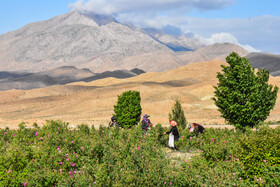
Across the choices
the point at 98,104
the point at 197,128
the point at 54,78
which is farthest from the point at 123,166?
the point at 54,78

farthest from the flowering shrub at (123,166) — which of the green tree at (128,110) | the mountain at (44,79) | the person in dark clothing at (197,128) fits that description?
the mountain at (44,79)

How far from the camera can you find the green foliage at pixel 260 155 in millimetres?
8094

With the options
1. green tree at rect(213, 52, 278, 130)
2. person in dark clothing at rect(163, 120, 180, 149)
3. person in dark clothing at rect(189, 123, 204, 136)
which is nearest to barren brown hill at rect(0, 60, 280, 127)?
green tree at rect(213, 52, 278, 130)

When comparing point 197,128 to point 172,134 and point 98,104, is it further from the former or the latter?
point 98,104

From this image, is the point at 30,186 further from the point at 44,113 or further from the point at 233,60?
the point at 44,113

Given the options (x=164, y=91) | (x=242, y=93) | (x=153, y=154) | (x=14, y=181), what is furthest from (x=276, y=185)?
(x=164, y=91)

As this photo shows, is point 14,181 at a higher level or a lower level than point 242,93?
lower

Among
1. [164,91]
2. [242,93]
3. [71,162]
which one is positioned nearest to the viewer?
[71,162]

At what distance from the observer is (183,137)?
1430 centimetres

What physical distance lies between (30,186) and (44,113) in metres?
48.1

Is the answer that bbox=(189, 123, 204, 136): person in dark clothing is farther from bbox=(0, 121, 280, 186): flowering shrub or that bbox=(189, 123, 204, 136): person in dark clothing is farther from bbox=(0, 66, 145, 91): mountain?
bbox=(0, 66, 145, 91): mountain

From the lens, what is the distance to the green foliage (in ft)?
26.6

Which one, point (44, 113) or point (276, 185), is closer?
point (276, 185)

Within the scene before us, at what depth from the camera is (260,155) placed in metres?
8.30
